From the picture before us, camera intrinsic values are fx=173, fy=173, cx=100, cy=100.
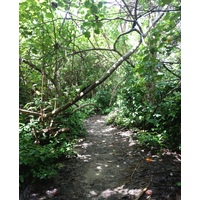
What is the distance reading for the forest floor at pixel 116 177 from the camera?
259cm

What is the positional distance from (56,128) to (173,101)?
10.0ft

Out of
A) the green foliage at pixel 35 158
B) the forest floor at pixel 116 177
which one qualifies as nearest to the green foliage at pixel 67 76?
the green foliage at pixel 35 158

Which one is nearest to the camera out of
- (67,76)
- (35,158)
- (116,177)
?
(35,158)

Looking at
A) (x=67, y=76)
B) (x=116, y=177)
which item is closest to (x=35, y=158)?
(x=116, y=177)

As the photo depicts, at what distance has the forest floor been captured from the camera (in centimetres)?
259

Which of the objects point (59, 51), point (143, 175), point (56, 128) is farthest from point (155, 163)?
point (59, 51)

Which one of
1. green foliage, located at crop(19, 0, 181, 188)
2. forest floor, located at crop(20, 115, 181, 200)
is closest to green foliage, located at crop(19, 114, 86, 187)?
green foliage, located at crop(19, 0, 181, 188)

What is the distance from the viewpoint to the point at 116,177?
3.19 metres

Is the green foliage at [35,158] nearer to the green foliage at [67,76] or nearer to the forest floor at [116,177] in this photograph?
the green foliage at [67,76]

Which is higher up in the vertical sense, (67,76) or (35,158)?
(67,76)

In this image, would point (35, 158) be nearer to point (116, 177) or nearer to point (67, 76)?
point (116, 177)

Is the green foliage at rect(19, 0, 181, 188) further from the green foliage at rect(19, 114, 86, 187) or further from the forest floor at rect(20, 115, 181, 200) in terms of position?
the forest floor at rect(20, 115, 181, 200)

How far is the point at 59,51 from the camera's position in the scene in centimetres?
394

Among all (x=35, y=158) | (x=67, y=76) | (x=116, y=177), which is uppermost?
(x=67, y=76)
